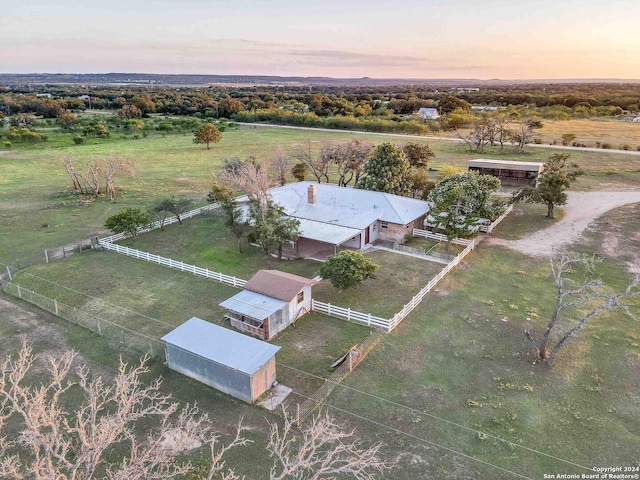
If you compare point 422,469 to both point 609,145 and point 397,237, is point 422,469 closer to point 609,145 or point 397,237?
point 397,237

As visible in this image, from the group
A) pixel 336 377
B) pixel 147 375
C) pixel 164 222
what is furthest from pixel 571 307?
pixel 164 222

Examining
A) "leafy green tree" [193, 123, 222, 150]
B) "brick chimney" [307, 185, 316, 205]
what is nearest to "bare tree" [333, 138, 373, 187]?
"brick chimney" [307, 185, 316, 205]

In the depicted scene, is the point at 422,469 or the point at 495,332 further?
the point at 495,332

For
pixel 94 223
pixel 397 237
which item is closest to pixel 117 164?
pixel 94 223

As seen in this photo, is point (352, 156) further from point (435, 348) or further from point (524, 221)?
point (435, 348)

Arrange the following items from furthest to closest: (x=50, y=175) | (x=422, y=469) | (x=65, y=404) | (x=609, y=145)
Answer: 1. (x=609, y=145)
2. (x=50, y=175)
3. (x=65, y=404)
4. (x=422, y=469)

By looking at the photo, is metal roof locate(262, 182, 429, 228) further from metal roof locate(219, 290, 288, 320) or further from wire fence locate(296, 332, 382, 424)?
wire fence locate(296, 332, 382, 424)
